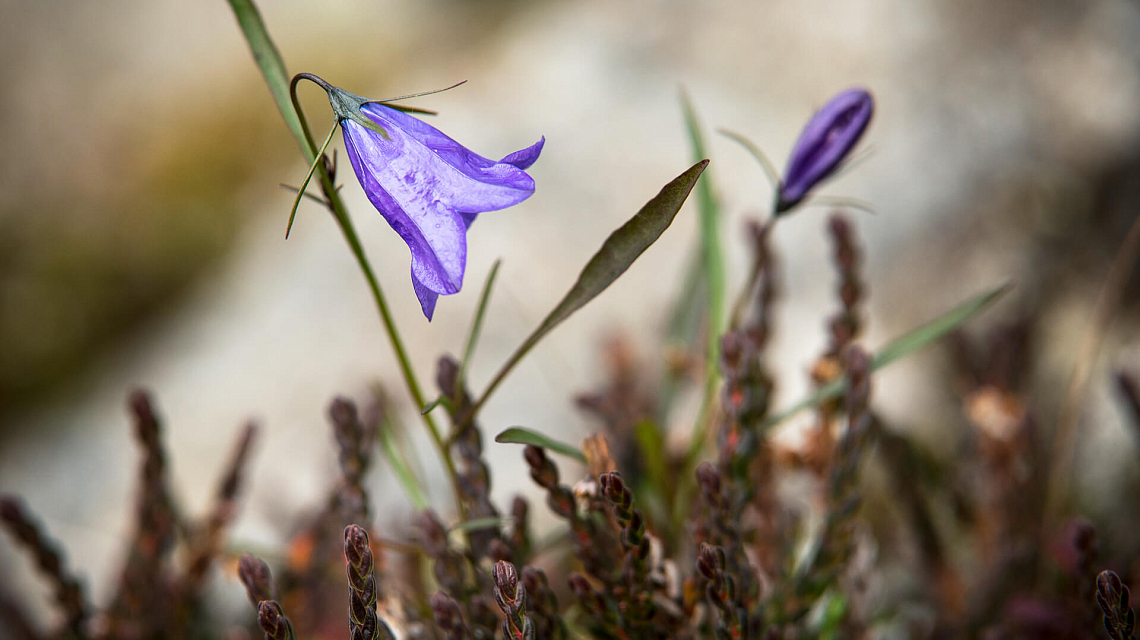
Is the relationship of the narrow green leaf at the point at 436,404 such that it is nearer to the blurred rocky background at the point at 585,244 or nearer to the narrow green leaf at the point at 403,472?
the narrow green leaf at the point at 403,472

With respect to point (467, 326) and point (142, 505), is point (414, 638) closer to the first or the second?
point (142, 505)

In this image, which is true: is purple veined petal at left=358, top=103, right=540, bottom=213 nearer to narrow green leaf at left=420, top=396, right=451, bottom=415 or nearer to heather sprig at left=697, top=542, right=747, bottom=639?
narrow green leaf at left=420, top=396, right=451, bottom=415

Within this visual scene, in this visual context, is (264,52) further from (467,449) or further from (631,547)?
(631,547)

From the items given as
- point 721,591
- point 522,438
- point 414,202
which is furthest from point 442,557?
point 414,202

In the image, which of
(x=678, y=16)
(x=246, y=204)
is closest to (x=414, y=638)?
(x=678, y=16)

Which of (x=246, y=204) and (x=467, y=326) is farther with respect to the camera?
(x=246, y=204)
